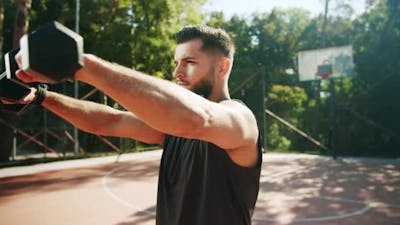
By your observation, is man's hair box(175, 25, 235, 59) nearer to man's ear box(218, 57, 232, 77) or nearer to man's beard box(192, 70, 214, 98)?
man's ear box(218, 57, 232, 77)

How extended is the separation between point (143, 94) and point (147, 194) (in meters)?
7.12

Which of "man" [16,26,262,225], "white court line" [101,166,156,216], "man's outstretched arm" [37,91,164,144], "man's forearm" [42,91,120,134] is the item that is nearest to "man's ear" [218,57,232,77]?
"man" [16,26,262,225]

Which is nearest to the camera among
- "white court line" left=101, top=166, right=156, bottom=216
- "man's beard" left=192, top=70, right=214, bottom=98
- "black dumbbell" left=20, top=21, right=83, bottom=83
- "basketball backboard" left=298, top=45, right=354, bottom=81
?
"black dumbbell" left=20, top=21, right=83, bottom=83

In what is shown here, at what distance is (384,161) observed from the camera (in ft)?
43.8

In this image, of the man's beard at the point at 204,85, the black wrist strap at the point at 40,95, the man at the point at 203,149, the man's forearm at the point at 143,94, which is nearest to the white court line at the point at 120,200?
the man at the point at 203,149

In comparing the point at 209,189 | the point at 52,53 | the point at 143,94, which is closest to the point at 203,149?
the point at 209,189

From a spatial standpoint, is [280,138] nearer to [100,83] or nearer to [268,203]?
[268,203]

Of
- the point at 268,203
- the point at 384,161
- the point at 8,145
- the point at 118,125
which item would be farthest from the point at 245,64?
the point at 118,125

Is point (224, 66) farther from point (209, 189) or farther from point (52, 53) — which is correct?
point (52, 53)

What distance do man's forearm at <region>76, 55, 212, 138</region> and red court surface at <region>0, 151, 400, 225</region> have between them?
5.07m

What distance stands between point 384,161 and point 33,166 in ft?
43.1

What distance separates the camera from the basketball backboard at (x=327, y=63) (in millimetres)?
17203

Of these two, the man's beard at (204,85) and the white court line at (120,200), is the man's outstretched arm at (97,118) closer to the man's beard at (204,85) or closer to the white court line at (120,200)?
the man's beard at (204,85)

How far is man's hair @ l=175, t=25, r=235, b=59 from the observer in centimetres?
192
